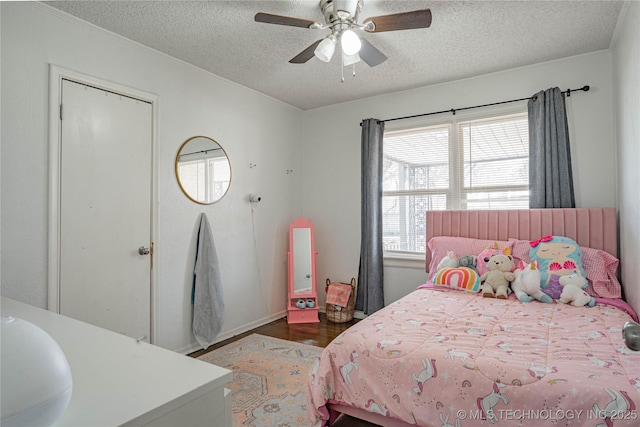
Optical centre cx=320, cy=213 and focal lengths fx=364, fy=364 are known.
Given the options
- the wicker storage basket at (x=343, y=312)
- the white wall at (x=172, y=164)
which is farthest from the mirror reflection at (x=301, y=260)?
the wicker storage basket at (x=343, y=312)

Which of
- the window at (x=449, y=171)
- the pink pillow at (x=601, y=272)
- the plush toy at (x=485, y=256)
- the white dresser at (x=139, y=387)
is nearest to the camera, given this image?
the white dresser at (x=139, y=387)

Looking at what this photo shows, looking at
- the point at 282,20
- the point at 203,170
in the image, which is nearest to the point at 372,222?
the point at 203,170

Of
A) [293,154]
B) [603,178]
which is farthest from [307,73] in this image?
[603,178]

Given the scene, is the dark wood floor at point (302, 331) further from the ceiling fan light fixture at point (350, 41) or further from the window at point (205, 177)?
the ceiling fan light fixture at point (350, 41)

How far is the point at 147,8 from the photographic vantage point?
7.79ft

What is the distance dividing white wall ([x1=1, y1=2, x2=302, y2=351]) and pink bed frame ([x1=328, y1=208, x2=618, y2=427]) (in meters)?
1.84

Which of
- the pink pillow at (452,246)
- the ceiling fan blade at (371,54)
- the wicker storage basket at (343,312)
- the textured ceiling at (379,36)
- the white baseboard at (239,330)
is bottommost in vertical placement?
the white baseboard at (239,330)

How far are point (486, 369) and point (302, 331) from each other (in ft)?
8.19

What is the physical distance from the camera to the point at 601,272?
8.73 ft

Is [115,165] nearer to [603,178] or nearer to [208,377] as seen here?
[208,377]

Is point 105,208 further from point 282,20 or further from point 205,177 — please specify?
point 282,20

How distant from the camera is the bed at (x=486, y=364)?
139 cm

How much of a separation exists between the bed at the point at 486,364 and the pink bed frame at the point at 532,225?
91mm

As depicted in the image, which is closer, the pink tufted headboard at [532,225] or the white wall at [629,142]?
the white wall at [629,142]
